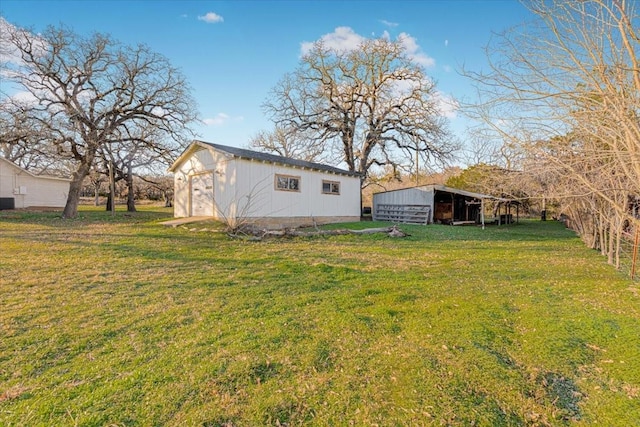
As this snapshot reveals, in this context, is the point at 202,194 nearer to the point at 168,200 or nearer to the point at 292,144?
the point at 292,144

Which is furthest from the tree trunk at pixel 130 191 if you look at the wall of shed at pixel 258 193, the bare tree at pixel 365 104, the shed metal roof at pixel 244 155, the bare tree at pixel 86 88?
the bare tree at pixel 365 104

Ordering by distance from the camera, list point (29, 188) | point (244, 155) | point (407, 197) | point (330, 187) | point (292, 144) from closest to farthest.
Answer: point (244, 155)
point (330, 187)
point (407, 197)
point (29, 188)
point (292, 144)

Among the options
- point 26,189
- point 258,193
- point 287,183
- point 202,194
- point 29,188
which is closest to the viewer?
point 258,193

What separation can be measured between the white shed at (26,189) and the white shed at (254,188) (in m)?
13.9

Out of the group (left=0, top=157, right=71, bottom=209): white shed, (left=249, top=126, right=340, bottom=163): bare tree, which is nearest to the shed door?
(left=249, top=126, right=340, bottom=163): bare tree

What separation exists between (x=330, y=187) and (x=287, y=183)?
2.90 meters

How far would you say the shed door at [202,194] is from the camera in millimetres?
12914

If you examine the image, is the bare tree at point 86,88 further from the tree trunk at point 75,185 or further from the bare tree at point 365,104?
the bare tree at point 365,104

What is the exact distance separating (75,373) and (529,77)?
4.86 m

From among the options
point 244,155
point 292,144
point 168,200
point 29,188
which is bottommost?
point 168,200

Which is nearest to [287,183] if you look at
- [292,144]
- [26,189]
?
[292,144]

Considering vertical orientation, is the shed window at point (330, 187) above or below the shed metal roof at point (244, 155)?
below

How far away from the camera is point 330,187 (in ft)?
50.6

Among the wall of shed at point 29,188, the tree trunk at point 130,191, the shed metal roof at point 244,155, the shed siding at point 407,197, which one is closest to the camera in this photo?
the shed metal roof at point 244,155
